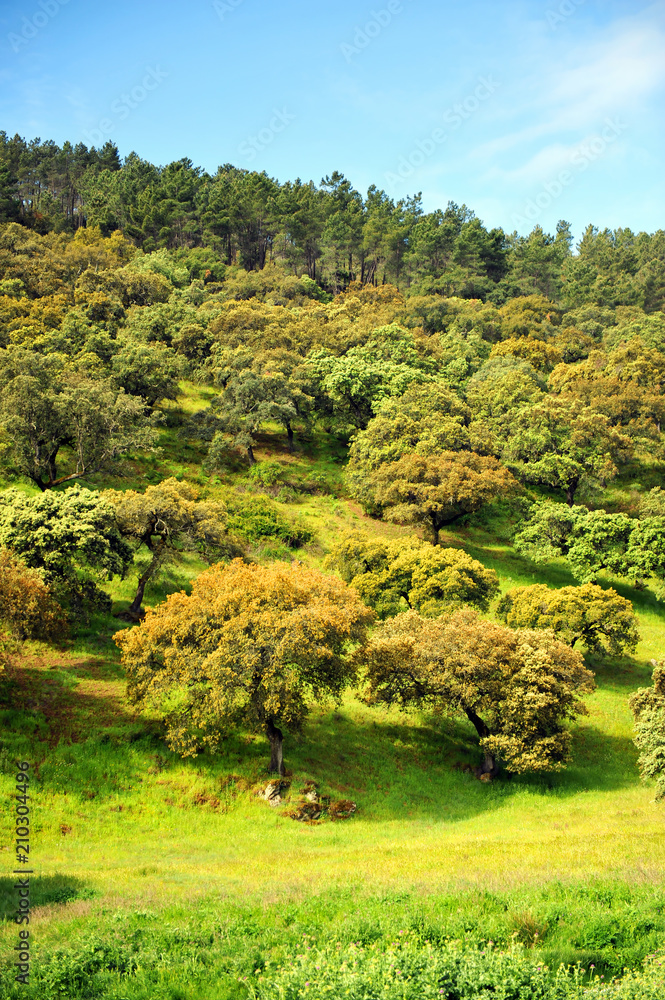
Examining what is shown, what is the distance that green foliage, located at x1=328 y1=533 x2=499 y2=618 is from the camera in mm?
36688

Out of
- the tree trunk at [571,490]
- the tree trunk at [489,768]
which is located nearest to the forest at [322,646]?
the tree trunk at [489,768]

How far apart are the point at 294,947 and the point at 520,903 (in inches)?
182

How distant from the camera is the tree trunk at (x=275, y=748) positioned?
26094 mm

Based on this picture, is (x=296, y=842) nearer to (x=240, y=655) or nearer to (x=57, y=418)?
(x=240, y=655)

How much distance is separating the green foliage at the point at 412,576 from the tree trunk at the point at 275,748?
1226 cm

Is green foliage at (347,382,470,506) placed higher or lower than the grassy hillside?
higher

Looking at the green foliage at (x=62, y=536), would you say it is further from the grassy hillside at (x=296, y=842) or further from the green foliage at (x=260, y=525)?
the green foliage at (x=260, y=525)

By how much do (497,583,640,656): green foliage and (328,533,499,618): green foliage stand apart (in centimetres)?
249

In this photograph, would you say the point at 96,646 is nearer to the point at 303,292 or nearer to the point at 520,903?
the point at 520,903

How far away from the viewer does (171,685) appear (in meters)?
25.6

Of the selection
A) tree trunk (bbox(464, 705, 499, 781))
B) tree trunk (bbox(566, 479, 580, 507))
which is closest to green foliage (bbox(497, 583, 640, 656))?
tree trunk (bbox(464, 705, 499, 781))

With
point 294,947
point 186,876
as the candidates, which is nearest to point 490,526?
point 186,876

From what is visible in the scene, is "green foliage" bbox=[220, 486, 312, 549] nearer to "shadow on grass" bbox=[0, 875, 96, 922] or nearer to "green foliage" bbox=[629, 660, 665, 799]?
"green foliage" bbox=[629, 660, 665, 799]

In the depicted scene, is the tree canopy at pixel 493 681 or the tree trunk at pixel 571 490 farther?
the tree trunk at pixel 571 490
